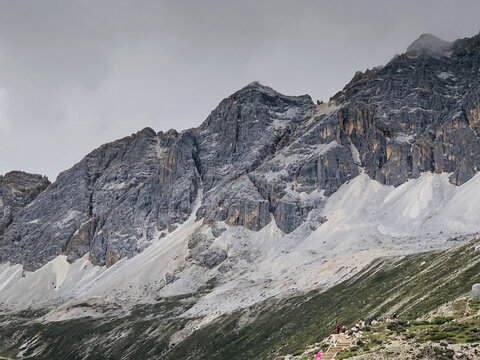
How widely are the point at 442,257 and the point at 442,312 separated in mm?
98637

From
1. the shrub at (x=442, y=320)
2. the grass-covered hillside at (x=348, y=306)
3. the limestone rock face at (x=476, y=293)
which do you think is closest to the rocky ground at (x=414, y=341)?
the shrub at (x=442, y=320)

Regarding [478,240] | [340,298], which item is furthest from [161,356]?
[478,240]

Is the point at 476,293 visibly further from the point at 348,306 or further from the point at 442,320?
the point at 348,306

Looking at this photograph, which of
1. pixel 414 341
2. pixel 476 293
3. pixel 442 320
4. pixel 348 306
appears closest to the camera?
pixel 414 341

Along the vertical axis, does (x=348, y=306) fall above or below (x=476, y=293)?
below

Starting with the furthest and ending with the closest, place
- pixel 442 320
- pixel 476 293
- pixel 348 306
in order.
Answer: pixel 348 306 → pixel 476 293 → pixel 442 320

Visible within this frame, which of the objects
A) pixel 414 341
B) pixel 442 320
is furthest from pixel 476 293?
pixel 414 341

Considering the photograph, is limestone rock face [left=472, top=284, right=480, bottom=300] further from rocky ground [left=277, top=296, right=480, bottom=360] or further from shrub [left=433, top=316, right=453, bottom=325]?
shrub [left=433, top=316, right=453, bottom=325]

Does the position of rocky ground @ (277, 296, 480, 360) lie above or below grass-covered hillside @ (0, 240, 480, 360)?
above

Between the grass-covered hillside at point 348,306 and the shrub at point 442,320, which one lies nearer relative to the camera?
the shrub at point 442,320

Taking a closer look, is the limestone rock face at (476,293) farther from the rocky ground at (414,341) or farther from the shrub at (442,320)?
the shrub at (442,320)

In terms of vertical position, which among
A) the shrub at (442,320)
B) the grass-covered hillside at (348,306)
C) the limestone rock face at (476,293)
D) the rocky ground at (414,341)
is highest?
the rocky ground at (414,341)

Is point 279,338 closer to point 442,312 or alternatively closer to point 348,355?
point 442,312

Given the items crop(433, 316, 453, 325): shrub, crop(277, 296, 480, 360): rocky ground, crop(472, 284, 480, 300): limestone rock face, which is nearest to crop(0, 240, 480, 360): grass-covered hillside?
crop(472, 284, 480, 300): limestone rock face
